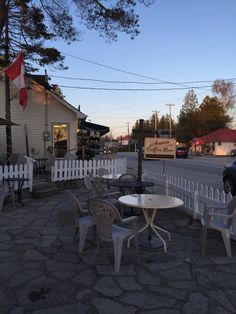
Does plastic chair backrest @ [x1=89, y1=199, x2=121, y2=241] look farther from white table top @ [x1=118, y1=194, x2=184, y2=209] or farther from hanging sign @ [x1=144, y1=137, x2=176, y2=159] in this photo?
hanging sign @ [x1=144, y1=137, x2=176, y2=159]

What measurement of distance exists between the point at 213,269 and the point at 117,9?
11.7 m

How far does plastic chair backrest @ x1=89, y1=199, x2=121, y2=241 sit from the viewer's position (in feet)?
15.1

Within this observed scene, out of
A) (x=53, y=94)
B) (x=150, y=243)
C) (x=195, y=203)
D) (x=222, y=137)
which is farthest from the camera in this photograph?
(x=222, y=137)

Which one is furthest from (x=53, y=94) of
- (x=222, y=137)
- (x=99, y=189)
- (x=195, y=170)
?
(x=222, y=137)

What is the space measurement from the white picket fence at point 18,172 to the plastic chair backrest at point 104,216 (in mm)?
5830

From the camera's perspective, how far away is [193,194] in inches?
295

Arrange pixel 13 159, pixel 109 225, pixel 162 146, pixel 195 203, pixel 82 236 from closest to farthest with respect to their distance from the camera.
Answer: pixel 109 225 < pixel 82 236 < pixel 195 203 < pixel 162 146 < pixel 13 159

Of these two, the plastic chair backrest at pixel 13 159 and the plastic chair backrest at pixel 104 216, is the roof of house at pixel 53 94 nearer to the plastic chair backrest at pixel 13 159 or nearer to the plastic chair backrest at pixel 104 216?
the plastic chair backrest at pixel 13 159

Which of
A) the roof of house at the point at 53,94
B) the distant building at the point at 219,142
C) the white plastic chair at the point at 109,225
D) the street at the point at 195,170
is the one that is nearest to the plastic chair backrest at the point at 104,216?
the white plastic chair at the point at 109,225

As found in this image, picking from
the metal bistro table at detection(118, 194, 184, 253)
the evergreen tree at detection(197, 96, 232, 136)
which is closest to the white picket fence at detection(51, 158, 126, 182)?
the metal bistro table at detection(118, 194, 184, 253)

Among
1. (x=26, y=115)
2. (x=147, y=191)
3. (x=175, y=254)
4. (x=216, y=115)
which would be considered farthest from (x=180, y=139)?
(x=175, y=254)

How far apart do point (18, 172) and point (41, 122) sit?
6889 mm

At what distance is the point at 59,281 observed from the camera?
13.6 feet

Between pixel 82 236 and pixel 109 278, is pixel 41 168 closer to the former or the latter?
pixel 82 236
